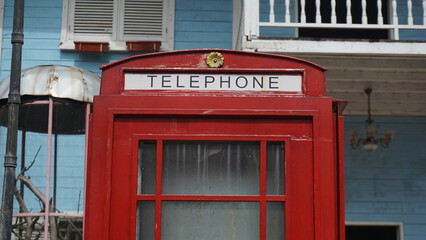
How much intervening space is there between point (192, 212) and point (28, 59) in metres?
6.10

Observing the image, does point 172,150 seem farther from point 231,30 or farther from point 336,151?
point 231,30

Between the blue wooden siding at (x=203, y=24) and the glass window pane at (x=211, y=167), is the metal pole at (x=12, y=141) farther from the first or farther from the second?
the blue wooden siding at (x=203, y=24)

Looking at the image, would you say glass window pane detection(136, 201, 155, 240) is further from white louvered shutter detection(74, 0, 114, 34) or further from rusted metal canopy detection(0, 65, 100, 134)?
white louvered shutter detection(74, 0, 114, 34)

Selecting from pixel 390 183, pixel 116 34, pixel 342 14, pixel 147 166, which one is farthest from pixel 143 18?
pixel 147 166

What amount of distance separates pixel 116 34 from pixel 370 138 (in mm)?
3677

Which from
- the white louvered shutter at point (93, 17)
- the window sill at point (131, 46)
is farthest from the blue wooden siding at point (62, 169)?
the white louvered shutter at point (93, 17)

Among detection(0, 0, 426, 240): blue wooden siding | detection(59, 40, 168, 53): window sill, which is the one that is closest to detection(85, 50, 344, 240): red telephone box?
detection(0, 0, 426, 240): blue wooden siding

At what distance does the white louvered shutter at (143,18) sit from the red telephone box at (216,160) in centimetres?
559

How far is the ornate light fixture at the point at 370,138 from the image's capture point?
9.55 meters

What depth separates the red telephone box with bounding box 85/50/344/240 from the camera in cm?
445

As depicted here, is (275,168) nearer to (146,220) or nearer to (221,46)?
(146,220)

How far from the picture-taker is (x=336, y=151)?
4594 millimetres

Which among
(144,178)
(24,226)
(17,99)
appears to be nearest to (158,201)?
(144,178)

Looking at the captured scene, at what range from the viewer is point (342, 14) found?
34.9 feet
